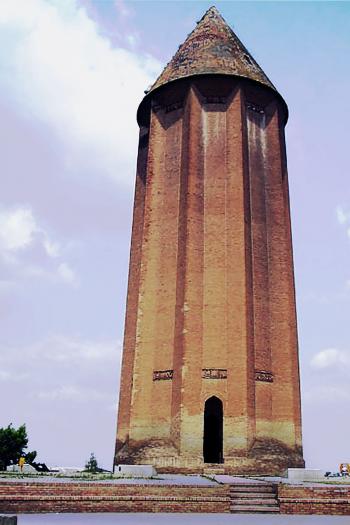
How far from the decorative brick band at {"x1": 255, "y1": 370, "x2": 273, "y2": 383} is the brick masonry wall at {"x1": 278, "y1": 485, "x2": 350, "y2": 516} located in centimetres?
585

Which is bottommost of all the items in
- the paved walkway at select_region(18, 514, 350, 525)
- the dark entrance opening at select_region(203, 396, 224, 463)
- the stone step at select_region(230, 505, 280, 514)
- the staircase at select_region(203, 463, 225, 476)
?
the paved walkway at select_region(18, 514, 350, 525)

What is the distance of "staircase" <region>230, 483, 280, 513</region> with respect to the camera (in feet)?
29.4

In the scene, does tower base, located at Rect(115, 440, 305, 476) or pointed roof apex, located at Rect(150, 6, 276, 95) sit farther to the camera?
pointed roof apex, located at Rect(150, 6, 276, 95)

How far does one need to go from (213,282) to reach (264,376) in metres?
2.82

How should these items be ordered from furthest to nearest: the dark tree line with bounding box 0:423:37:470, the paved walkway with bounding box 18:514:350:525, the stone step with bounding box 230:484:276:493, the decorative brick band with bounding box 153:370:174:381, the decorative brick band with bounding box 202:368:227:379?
the dark tree line with bounding box 0:423:37:470 → the decorative brick band with bounding box 153:370:174:381 → the decorative brick band with bounding box 202:368:227:379 → the stone step with bounding box 230:484:276:493 → the paved walkway with bounding box 18:514:350:525

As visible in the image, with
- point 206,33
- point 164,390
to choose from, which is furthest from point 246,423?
point 206,33

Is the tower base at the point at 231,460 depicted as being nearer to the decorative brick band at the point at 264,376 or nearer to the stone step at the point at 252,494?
the decorative brick band at the point at 264,376

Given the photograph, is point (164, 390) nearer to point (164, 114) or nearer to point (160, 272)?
point (160, 272)

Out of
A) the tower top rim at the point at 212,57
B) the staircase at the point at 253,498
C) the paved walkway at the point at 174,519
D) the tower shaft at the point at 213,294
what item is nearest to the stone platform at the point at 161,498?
the staircase at the point at 253,498

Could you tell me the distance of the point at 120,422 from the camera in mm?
17141

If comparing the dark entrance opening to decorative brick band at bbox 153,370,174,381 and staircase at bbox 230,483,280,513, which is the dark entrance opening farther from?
staircase at bbox 230,483,280,513

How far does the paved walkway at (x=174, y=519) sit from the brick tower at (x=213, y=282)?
5290 mm

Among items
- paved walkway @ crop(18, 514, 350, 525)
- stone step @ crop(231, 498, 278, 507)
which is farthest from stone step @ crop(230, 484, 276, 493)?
paved walkway @ crop(18, 514, 350, 525)

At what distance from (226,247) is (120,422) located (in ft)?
20.5
